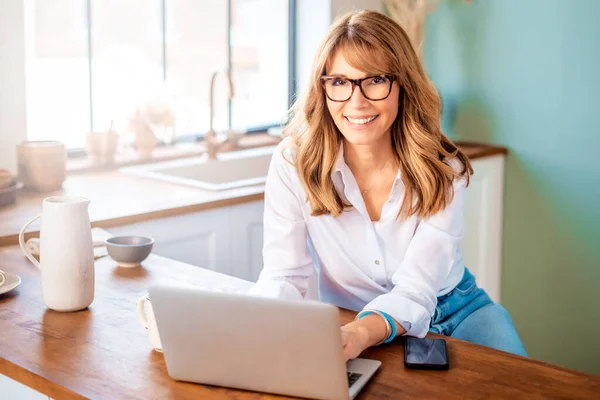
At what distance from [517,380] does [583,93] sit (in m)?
2.18

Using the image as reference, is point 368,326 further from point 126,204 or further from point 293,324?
point 126,204

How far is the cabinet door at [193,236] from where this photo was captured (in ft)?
7.97

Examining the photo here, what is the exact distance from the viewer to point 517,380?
1.41 m

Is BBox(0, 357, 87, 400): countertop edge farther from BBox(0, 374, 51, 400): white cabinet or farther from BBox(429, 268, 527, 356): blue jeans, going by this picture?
BBox(429, 268, 527, 356): blue jeans

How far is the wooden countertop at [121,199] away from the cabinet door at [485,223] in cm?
116

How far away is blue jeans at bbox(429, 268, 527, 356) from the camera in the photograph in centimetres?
195

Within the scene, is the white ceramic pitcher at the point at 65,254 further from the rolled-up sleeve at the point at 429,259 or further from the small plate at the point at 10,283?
the rolled-up sleeve at the point at 429,259

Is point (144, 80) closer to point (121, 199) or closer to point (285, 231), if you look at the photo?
point (121, 199)

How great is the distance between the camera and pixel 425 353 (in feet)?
4.98

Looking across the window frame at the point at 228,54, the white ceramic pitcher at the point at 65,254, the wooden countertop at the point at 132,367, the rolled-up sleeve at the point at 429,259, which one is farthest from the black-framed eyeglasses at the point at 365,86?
the window frame at the point at 228,54

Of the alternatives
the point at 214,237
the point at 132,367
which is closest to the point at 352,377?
the point at 132,367

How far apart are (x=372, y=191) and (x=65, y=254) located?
0.74 metres

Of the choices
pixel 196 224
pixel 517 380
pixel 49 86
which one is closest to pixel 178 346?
pixel 517 380

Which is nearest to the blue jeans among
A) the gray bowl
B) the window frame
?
the gray bowl
